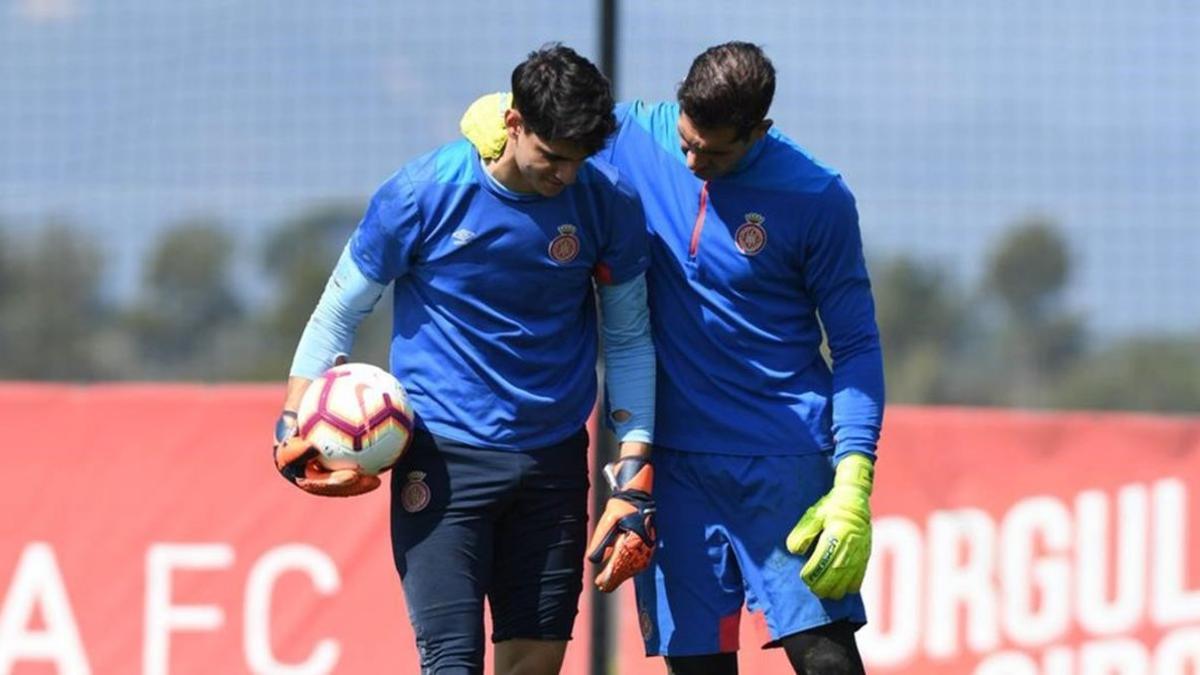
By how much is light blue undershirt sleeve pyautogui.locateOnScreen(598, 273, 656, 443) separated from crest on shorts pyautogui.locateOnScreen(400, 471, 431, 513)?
1.69ft

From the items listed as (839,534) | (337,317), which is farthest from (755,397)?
(337,317)

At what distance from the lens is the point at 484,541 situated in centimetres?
544

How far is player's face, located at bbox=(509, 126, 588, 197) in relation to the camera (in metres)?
5.07

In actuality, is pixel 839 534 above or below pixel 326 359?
below

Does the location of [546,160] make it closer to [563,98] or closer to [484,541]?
[563,98]

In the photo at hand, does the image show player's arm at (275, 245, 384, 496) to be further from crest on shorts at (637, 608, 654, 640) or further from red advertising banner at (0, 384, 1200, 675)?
red advertising banner at (0, 384, 1200, 675)

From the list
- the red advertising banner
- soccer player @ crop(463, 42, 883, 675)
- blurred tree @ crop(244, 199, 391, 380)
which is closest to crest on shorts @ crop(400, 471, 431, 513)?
soccer player @ crop(463, 42, 883, 675)

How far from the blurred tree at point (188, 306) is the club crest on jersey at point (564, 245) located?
6793 millimetres

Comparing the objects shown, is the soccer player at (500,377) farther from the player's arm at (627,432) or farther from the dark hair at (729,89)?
the dark hair at (729,89)

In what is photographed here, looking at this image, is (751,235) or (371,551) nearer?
(751,235)

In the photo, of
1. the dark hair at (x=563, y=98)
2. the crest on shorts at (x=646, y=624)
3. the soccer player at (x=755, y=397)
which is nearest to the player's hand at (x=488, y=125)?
the soccer player at (x=755, y=397)

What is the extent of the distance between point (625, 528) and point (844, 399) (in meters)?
0.64

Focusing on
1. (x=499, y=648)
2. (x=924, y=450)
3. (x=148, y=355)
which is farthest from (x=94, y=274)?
(x=499, y=648)

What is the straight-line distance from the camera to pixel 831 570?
538 cm
